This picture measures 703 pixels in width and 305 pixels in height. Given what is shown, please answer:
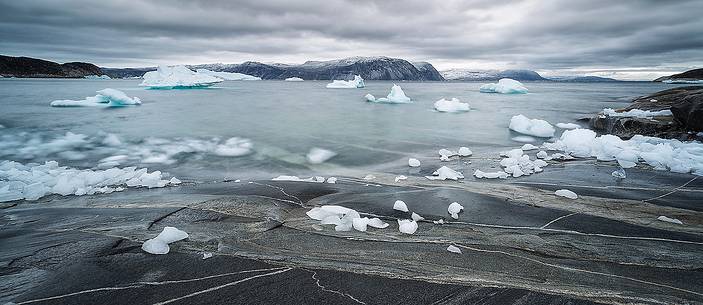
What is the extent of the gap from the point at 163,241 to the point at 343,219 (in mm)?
2414

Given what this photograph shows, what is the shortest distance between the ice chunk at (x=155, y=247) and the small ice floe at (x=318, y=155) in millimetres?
6894

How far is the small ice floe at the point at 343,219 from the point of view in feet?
16.4

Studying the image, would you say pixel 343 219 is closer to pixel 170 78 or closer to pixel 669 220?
pixel 669 220

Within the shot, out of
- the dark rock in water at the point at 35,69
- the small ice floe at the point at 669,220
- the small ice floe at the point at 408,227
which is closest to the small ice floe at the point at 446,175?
the small ice floe at the point at 408,227

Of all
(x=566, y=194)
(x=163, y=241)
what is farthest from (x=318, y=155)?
(x=163, y=241)

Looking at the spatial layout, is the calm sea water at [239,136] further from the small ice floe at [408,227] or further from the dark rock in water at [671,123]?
the small ice floe at [408,227]

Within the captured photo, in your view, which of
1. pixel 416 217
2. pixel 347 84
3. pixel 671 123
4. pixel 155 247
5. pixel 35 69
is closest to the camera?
pixel 155 247

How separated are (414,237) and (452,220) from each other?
0.98 metres

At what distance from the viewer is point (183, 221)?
5242 millimetres

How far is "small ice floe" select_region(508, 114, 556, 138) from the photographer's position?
51.3ft

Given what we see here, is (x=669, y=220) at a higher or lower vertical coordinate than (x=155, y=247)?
lower

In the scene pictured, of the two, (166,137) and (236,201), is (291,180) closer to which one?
(236,201)

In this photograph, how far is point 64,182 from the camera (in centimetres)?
725

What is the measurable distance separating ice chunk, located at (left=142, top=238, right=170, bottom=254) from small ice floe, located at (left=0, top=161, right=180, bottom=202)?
3942 millimetres
